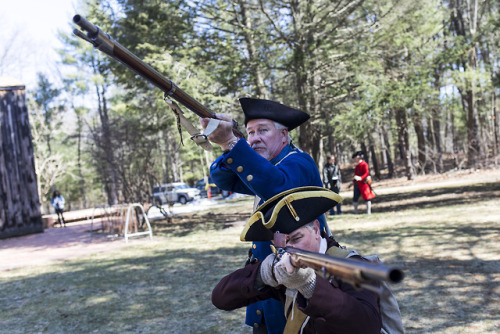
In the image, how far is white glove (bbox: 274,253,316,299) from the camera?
5.62 feet

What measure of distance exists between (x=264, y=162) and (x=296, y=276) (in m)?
0.76

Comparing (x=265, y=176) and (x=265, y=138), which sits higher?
(x=265, y=138)

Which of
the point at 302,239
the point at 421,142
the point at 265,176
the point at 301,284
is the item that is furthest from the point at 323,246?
the point at 421,142

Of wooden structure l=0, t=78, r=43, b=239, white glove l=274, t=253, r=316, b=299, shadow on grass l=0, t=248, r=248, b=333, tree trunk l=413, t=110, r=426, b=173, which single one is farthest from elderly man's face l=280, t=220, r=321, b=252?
tree trunk l=413, t=110, r=426, b=173

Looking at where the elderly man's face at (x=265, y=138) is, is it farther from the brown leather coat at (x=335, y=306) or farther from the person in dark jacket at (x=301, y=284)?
the brown leather coat at (x=335, y=306)

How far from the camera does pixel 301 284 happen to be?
1758mm

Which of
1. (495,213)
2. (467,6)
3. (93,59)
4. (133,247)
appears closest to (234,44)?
(133,247)

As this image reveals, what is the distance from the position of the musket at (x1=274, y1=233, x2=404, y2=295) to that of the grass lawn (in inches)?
152

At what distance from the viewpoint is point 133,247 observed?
12.4 metres

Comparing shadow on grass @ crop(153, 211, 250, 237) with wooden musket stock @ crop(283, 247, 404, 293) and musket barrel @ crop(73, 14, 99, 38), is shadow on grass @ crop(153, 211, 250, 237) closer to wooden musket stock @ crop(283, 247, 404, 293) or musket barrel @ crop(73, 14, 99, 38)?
musket barrel @ crop(73, 14, 99, 38)

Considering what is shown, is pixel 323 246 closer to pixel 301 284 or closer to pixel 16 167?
pixel 301 284

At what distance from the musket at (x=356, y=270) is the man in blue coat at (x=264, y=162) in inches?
30.3

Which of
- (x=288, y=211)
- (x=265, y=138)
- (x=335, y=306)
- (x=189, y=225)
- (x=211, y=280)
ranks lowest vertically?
(x=211, y=280)

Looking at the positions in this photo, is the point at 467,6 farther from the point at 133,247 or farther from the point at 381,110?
the point at 133,247
